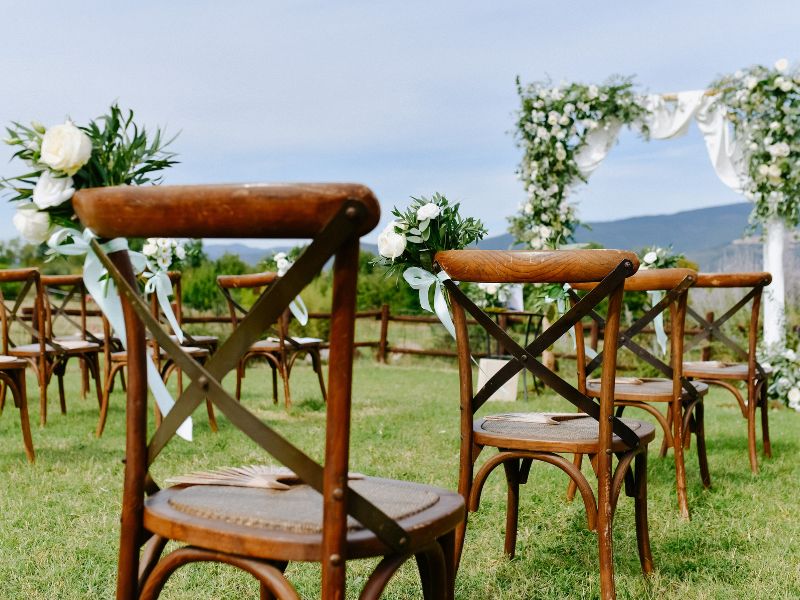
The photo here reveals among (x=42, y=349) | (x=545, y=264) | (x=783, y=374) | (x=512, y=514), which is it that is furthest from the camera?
(x=783, y=374)

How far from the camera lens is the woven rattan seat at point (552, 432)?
7.31 feet

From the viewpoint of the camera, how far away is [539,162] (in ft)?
32.2

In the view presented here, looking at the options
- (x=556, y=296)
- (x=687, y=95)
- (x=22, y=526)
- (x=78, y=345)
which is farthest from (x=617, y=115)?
(x=22, y=526)

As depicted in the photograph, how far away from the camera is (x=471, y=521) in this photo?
3.34 m

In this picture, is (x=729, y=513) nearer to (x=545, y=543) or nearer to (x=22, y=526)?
(x=545, y=543)

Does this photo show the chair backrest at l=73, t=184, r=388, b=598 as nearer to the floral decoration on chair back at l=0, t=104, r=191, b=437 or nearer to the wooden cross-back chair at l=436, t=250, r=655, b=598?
the floral decoration on chair back at l=0, t=104, r=191, b=437

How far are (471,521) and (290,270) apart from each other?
7.77 feet

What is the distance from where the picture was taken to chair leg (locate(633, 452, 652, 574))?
2.52 m

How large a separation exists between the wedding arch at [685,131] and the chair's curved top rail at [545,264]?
22.4ft

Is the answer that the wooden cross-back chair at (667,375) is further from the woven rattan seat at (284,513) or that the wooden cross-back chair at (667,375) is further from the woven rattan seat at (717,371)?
the woven rattan seat at (284,513)

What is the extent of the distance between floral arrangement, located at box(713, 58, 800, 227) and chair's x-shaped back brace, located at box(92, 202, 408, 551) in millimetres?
8322

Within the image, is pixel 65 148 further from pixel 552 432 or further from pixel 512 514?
pixel 512 514

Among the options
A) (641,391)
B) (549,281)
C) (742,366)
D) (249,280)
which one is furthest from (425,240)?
(249,280)

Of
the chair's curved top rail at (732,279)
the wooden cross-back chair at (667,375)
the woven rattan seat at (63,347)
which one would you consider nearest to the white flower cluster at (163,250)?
the woven rattan seat at (63,347)
